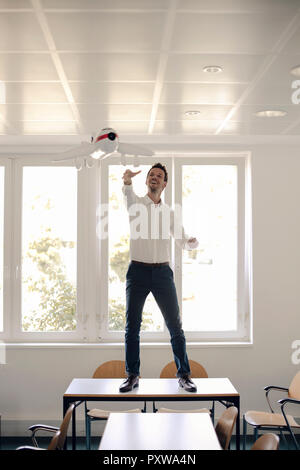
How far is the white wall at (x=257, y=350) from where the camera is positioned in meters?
5.47

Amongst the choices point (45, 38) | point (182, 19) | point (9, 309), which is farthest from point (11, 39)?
point (9, 309)

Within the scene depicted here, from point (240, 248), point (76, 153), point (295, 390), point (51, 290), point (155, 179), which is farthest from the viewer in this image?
point (240, 248)

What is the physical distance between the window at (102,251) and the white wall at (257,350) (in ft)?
0.58

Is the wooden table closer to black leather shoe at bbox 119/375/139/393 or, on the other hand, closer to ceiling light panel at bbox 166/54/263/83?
black leather shoe at bbox 119/375/139/393

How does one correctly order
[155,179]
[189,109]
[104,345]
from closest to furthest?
1. [155,179]
2. [189,109]
3. [104,345]

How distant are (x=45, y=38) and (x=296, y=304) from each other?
3.82m

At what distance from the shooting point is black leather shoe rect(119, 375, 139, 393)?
3.79 m

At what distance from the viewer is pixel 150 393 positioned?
3.75 metres

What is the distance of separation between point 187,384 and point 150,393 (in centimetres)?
29

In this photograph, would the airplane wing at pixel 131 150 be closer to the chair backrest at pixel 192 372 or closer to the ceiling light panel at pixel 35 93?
the ceiling light panel at pixel 35 93

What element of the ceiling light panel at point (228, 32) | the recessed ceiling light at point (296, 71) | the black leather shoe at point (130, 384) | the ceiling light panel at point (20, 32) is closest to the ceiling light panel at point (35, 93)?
the ceiling light panel at point (20, 32)

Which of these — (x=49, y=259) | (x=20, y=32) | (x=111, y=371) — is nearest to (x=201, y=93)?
(x=20, y=32)

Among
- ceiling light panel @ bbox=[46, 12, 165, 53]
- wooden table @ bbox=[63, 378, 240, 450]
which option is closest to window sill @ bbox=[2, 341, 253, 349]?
wooden table @ bbox=[63, 378, 240, 450]

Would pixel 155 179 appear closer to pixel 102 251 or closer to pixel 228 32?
pixel 228 32
